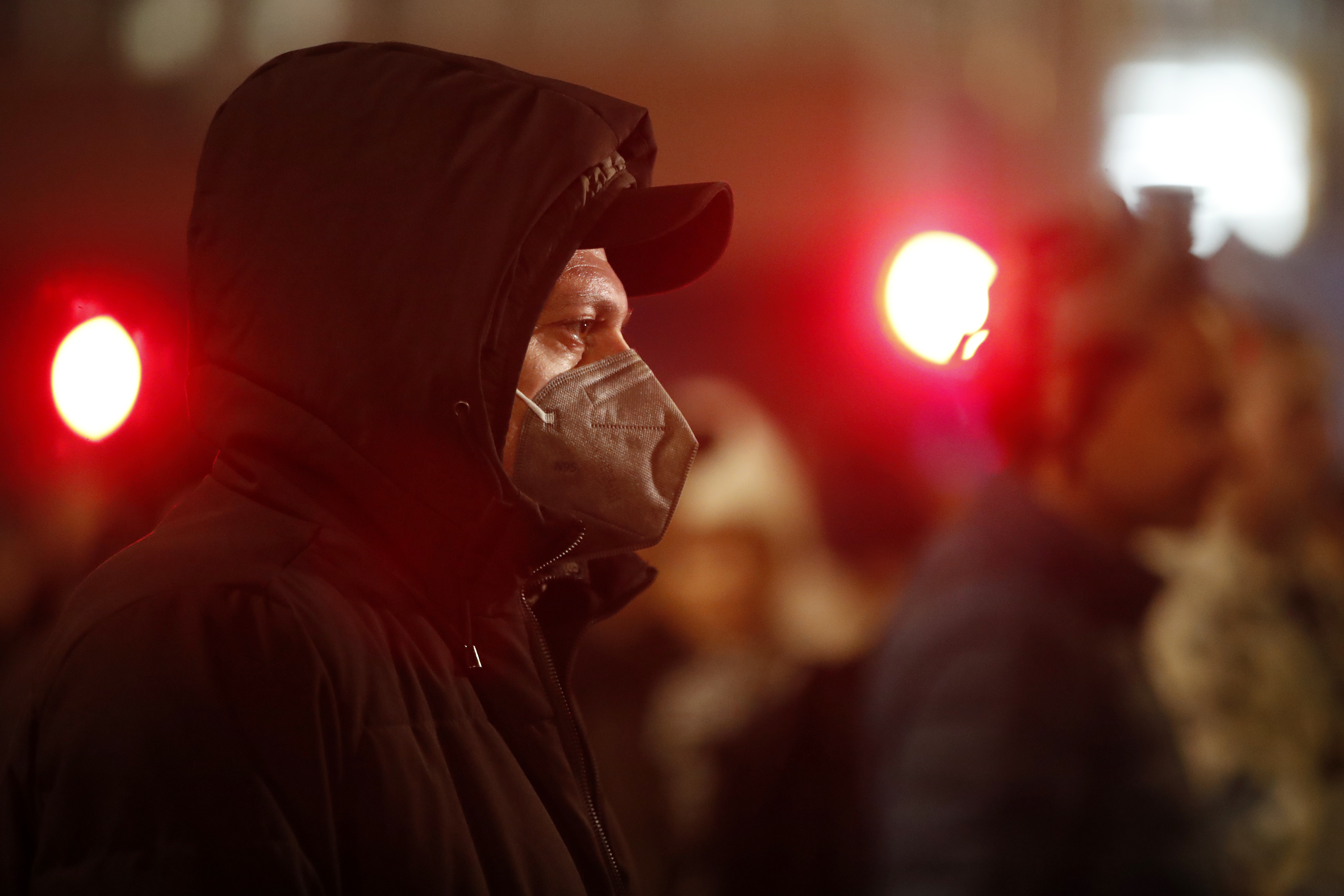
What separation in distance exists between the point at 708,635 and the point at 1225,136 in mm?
5577

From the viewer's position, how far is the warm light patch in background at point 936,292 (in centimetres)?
417

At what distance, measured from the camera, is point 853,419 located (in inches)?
199

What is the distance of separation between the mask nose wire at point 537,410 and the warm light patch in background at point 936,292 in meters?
2.43

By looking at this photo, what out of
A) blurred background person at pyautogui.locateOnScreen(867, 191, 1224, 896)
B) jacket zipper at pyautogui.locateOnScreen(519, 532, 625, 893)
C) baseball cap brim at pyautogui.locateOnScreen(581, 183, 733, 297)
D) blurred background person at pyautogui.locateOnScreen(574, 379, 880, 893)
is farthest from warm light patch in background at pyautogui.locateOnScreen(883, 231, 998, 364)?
jacket zipper at pyautogui.locateOnScreen(519, 532, 625, 893)

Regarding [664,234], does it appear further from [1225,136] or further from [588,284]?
[1225,136]

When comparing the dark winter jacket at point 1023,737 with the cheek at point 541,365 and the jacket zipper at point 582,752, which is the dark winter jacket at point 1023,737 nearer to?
the jacket zipper at point 582,752

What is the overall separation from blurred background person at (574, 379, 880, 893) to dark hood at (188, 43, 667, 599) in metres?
1.57

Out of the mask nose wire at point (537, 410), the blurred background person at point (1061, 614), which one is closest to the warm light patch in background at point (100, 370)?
the mask nose wire at point (537, 410)

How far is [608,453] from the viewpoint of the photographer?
1.46 meters

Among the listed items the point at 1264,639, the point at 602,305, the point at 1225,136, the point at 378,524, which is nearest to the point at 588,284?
the point at 602,305

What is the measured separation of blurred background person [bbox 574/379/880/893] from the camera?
3.01 metres

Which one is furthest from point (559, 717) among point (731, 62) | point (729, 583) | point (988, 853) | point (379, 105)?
point (731, 62)

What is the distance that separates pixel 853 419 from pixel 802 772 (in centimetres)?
276

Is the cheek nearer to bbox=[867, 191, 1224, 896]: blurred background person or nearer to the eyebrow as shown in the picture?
the eyebrow
